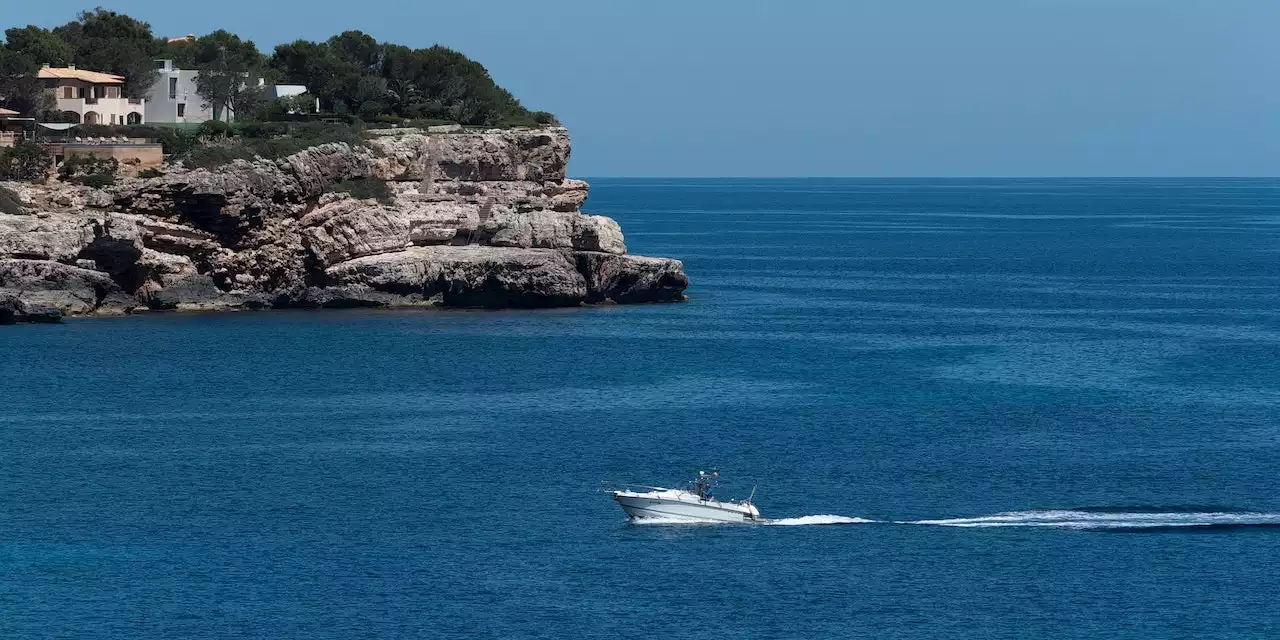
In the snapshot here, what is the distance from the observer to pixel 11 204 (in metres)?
96.3

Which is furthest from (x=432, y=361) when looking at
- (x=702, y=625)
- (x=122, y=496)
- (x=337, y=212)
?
(x=702, y=625)

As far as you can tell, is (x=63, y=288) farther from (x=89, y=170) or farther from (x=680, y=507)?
(x=680, y=507)

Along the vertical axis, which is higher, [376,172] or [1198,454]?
[376,172]

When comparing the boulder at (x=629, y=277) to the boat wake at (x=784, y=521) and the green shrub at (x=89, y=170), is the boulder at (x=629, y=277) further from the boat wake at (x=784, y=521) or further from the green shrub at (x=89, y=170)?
the boat wake at (x=784, y=521)

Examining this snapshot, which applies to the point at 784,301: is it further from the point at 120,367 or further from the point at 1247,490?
the point at 1247,490

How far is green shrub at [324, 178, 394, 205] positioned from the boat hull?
53246 mm

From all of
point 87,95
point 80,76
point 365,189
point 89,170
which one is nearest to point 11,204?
point 89,170

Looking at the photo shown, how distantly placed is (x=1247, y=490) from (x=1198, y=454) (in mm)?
5952

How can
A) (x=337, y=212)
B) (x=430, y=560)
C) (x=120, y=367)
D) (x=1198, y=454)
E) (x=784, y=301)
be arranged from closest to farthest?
(x=430, y=560) < (x=1198, y=454) < (x=120, y=367) < (x=337, y=212) < (x=784, y=301)

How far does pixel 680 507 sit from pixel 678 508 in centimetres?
7

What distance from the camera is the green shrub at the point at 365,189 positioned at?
10319 centimetres

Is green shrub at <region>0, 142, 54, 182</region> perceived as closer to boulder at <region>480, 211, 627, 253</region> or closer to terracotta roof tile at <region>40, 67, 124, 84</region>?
terracotta roof tile at <region>40, 67, 124, 84</region>

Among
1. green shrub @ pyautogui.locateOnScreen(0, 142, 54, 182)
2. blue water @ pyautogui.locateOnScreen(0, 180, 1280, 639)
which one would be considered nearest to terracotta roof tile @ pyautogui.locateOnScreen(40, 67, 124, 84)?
green shrub @ pyautogui.locateOnScreen(0, 142, 54, 182)

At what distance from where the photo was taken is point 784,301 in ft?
372
